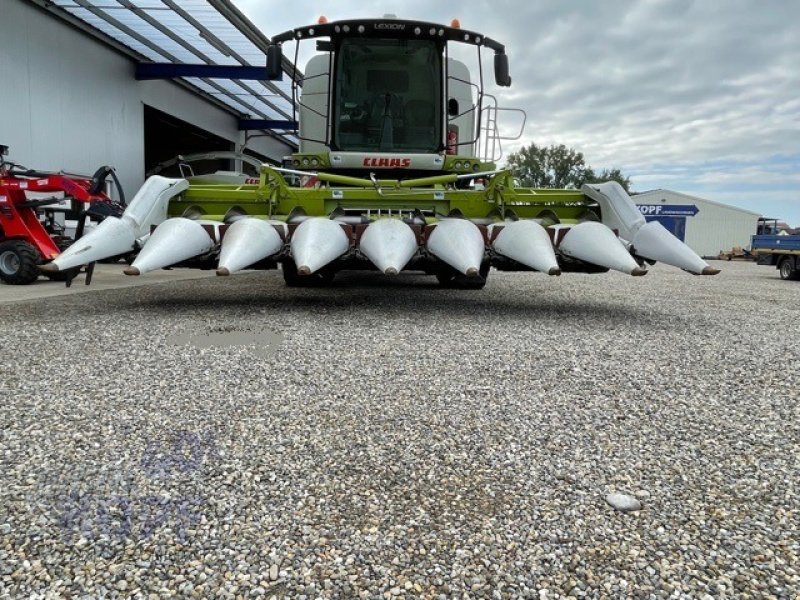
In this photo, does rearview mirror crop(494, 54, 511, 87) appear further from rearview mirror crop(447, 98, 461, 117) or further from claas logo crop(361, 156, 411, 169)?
claas logo crop(361, 156, 411, 169)

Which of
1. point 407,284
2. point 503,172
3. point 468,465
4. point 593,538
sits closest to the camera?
point 593,538

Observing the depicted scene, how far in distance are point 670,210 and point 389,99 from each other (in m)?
35.3

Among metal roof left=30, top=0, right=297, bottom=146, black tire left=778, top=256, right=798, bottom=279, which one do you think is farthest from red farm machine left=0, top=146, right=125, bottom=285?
black tire left=778, top=256, right=798, bottom=279

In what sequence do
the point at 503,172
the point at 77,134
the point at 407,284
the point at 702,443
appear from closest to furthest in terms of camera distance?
the point at 702,443
the point at 503,172
the point at 407,284
the point at 77,134

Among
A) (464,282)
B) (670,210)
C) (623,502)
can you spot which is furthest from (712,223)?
(623,502)

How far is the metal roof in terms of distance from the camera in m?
11.7

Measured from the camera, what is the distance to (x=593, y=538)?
1603 mm

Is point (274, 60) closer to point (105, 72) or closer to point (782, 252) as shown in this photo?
point (105, 72)

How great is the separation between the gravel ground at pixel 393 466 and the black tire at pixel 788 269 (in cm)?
1268

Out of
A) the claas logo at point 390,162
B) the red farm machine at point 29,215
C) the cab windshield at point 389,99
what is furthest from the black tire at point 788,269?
the red farm machine at point 29,215

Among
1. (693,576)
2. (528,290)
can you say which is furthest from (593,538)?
(528,290)

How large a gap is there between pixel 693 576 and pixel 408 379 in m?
1.74

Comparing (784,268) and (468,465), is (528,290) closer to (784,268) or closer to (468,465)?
(468,465)

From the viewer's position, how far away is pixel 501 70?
6.18 m
